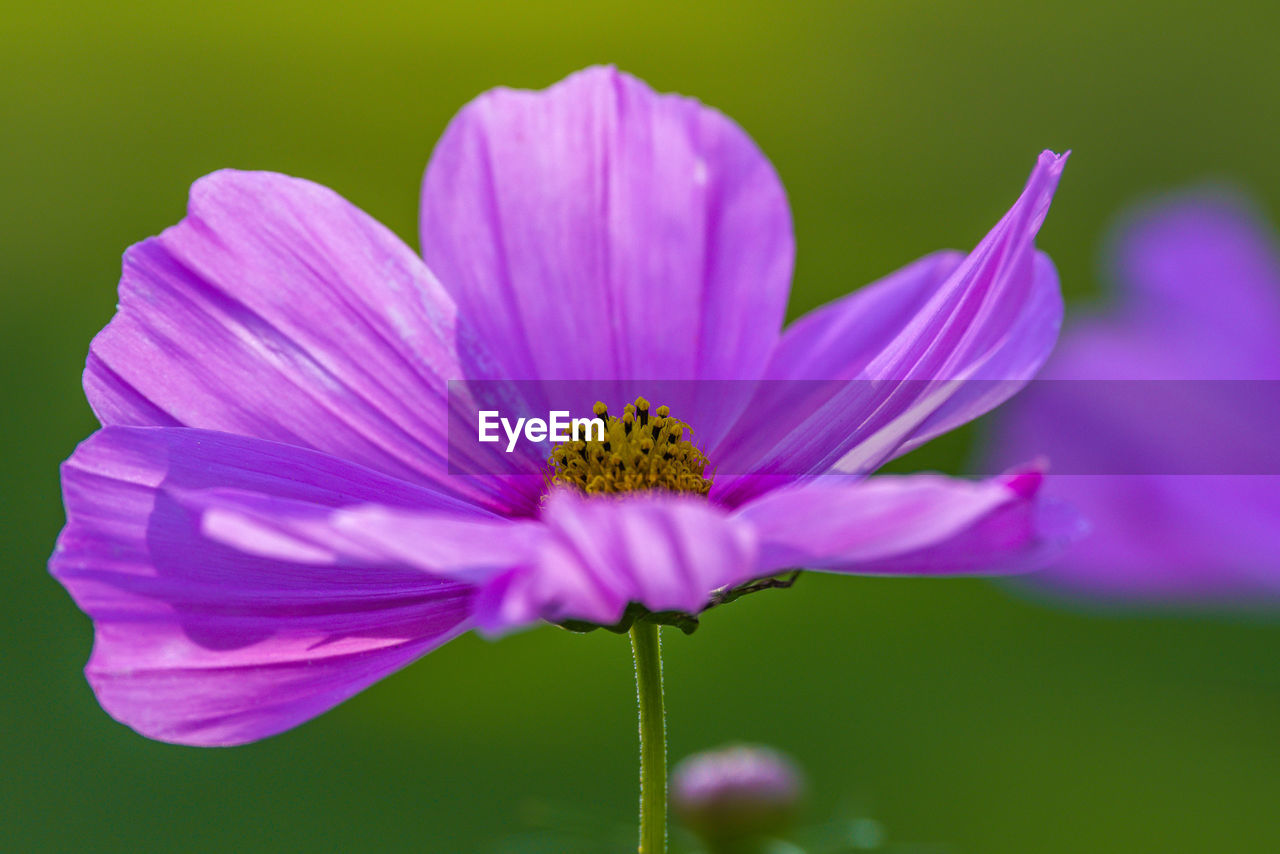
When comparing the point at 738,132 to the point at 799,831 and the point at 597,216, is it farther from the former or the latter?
the point at 799,831

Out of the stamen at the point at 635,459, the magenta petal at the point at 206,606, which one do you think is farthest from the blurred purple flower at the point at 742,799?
the magenta petal at the point at 206,606

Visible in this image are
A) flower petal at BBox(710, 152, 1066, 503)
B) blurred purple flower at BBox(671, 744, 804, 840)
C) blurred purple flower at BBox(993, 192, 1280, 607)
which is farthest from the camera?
blurred purple flower at BBox(671, 744, 804, 840)

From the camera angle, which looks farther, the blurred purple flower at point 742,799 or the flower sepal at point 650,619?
the blurred purple flower at point 742,799

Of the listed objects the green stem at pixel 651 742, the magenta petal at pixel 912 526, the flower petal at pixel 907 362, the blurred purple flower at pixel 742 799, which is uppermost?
the flower petal at pixel 907 362

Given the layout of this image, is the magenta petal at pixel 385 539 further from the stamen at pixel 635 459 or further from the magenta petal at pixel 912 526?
the stamen at pixel 635 459

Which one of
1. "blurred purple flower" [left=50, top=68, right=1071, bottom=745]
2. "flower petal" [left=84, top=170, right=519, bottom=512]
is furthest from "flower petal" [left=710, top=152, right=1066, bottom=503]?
"flower petal" [left=84, top=170, right=519, bottom=512]

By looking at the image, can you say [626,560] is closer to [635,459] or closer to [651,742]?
[651,742]

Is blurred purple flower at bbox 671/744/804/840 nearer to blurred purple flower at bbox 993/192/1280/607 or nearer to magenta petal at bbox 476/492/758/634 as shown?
blurred purple flower at bbox 993/192/1280/607
